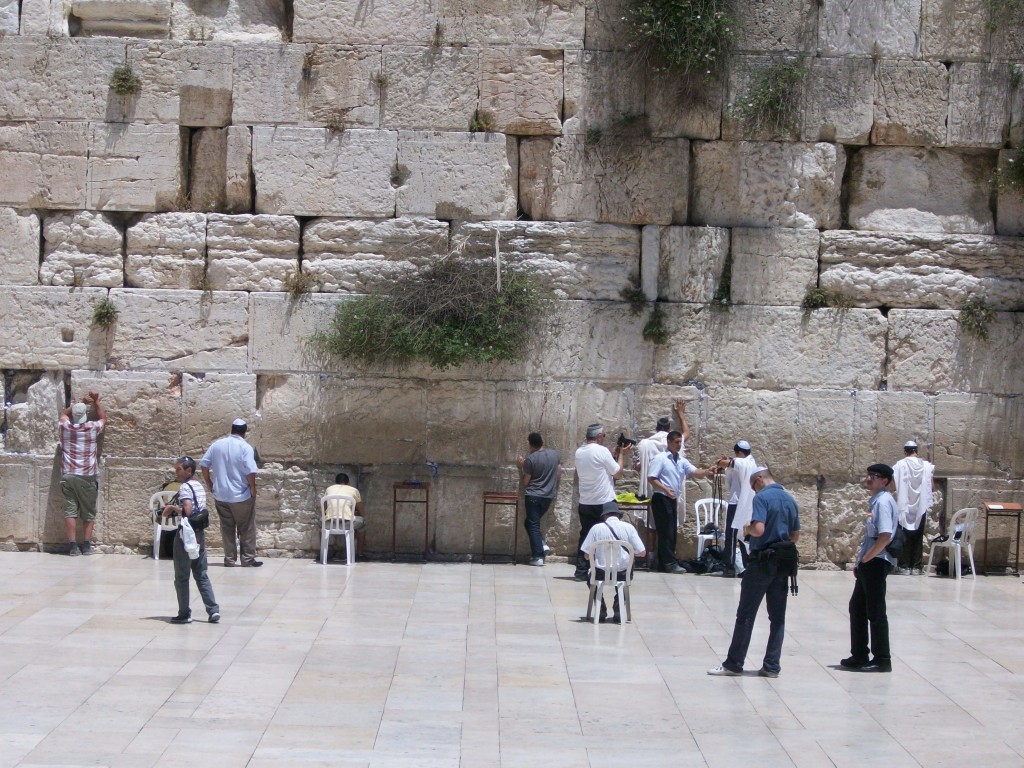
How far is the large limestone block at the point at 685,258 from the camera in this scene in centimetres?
1120

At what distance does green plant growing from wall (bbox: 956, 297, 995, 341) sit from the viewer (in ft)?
36.8

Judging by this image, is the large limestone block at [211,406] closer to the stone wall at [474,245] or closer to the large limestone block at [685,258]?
the stone wall at [474,245]

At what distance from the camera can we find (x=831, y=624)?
8.77 m

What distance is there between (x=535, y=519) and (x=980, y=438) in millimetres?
4102

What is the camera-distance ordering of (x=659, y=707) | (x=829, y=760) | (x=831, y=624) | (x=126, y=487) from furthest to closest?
(x=126, y=487)
(x=831, y=624)
(x=659, y=707)
(x=829, y=760)

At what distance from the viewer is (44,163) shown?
11086 mm

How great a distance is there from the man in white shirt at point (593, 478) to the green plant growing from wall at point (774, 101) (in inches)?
126

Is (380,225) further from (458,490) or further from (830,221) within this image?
(830,221)

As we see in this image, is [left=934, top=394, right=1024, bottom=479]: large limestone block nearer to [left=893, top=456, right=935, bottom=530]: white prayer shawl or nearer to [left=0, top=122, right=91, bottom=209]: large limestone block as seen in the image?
[left=893, top=456, right=935, bottom=530]: white prayer shawl

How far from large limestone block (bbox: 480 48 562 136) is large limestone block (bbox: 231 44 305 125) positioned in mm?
1673

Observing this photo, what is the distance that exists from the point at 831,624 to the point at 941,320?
374cm

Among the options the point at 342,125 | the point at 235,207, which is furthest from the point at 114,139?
the point at 342,125

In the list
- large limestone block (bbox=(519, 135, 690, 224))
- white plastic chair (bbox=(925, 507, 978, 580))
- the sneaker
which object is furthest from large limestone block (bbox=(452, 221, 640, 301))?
the sneaker

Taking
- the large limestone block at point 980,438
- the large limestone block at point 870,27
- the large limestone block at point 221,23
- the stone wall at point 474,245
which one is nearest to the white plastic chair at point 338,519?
the stone wall at point 474,245
